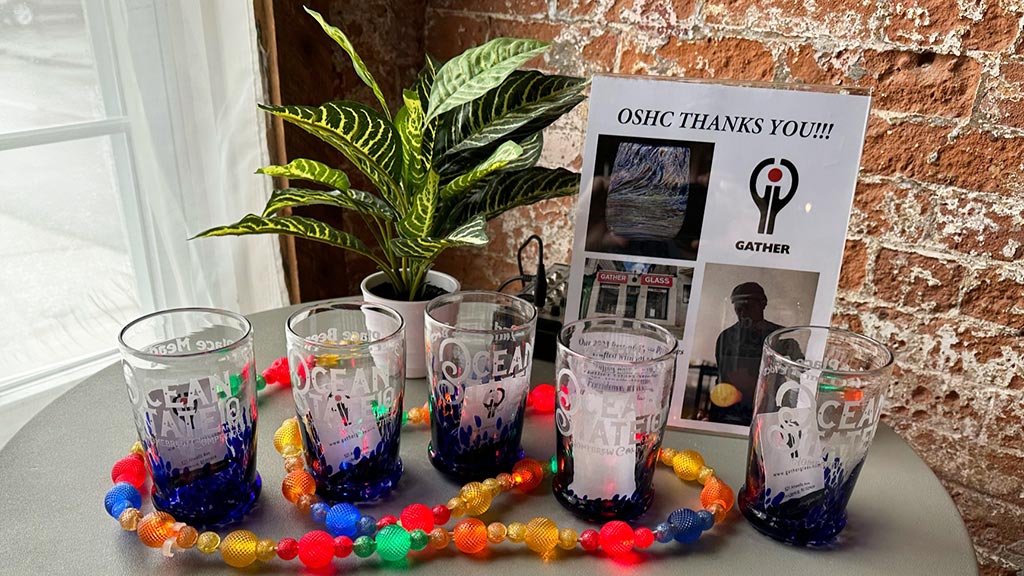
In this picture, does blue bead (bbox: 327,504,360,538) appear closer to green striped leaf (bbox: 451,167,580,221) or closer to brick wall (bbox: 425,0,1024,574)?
green striped leaf (bbox: 451,167,580,221)

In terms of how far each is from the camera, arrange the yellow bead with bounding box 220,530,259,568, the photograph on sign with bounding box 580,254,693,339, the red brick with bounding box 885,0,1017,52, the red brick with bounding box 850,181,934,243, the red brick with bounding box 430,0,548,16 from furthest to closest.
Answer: the red brick with bounding box 430,0,548,16, the red brick with bounding box 850,181,934,243, the red brick with bounding box 885,0,1017,52, the photograph on sign with bounding box 580,254,693,339, the yellow bead with bounding box 220,530,259,568

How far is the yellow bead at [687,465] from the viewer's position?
2.58 feet

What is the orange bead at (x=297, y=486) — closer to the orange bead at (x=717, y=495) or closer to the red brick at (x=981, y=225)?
the orange bead at (x=717, y=495)

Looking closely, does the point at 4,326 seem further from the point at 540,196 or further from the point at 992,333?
the point at 992,333

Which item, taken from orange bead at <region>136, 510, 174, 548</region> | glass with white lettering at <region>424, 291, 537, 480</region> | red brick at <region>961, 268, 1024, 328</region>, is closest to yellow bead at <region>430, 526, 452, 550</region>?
glass with white lettering at <region>424, 291, 537, 480</region>

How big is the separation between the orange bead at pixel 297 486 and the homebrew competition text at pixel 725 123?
19.0 inches

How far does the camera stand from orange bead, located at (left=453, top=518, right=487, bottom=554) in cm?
67

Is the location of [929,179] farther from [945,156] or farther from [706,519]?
[706,519]

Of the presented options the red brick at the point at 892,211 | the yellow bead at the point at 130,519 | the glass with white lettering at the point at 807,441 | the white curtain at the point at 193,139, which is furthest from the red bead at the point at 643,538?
the white curtain at the point at 193,139

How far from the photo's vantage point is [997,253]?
115 centimetres

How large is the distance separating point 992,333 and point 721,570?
0.78 meters

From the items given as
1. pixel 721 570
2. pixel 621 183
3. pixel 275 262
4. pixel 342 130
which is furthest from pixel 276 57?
pixel 721 570

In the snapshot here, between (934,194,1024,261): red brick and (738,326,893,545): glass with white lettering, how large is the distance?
1.85 feet

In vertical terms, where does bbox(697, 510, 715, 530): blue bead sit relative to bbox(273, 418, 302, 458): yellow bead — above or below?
below
